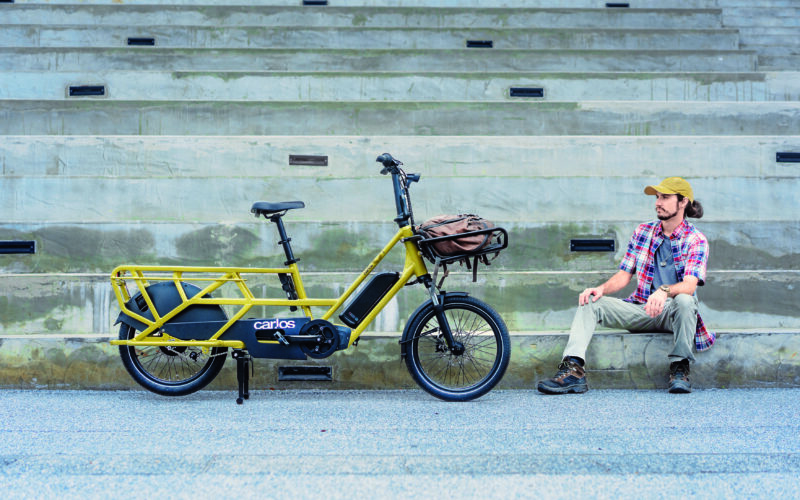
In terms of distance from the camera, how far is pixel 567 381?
190 inches

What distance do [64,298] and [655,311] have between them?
13.9 ft

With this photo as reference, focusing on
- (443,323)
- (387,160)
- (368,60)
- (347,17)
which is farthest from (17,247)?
(347,17)

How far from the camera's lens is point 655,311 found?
4.71 metres

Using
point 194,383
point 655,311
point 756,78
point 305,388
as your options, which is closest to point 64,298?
point 194,383

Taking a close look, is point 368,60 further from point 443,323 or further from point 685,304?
point 685,304

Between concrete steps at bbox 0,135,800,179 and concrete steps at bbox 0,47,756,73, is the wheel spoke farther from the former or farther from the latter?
concrete steps at bbox 0,47,756,73

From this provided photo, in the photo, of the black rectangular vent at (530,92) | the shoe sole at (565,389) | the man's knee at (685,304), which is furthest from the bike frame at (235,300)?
the black rectangular vent at (530,92)

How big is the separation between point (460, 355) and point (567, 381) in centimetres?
72

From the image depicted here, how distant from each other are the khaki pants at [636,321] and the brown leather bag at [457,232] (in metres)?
0.93

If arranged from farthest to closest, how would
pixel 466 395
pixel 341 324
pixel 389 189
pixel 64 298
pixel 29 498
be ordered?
pixel 389 189
pixel 64 298
pixel 341 324
pixel 466 395
pixel 29 498

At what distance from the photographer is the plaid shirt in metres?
4.82

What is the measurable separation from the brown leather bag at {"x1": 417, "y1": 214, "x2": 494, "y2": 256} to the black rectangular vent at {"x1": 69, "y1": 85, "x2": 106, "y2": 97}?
19.0 ft

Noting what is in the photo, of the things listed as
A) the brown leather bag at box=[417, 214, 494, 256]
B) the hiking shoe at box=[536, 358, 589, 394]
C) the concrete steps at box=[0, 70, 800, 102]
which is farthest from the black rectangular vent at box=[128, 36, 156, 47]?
the hiking shoe at box=[536, 358, 589, 394]

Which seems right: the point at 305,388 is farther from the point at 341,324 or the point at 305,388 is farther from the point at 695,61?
the point at 695,61
